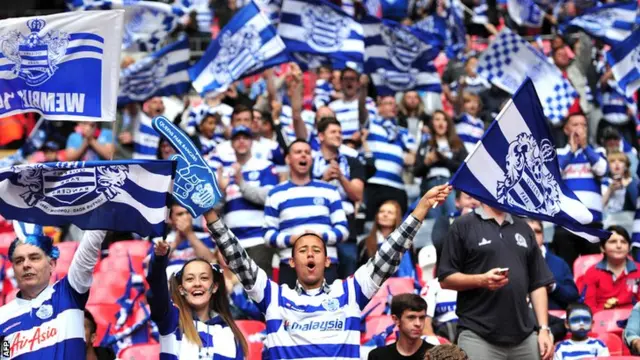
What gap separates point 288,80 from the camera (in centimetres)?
1302

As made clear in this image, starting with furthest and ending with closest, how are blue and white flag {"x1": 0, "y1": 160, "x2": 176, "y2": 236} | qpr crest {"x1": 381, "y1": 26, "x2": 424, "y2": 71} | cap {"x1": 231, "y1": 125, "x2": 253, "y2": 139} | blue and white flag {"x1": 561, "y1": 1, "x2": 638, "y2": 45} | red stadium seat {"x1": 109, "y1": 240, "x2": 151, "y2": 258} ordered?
blue and white flag {"x1": 561, "y1": 1, "x2": 638, "y2": 45}
qpr crest {"x1": 381, "y1": 26, "x2": 424, "y2": 71}
red stadium seat {"x1": 109, "y1": 240, "x2": 151, "y2": 258}
cap {"x1": 231, "y1": 125, "x2": 253, "y2": 139}
blue and white flag {"x1": 0, "y1": 160, "x2": 176, "y2": 236}

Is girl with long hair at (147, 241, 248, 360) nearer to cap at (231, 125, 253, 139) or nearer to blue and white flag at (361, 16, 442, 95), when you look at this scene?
cap at (231, 125, 253, 139)

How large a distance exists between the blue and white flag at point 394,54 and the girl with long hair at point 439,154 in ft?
2.76

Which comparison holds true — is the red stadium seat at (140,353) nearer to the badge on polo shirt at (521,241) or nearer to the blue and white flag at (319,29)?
the badge on polo shirt at (521,241)

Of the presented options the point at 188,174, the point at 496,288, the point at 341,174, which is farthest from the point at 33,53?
the point at 341,174

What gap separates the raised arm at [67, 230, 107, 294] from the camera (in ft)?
25.7

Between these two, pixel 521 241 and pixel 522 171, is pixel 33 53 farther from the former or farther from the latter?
pixel 521 241

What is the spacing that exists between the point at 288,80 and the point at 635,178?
4182mm

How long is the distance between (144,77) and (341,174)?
318cm

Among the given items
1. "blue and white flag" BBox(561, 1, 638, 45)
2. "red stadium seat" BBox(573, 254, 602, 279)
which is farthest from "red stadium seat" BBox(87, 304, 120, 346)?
"blue and white flag" BBox(561, 1, 638, 45)

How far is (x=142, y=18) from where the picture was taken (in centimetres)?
1559

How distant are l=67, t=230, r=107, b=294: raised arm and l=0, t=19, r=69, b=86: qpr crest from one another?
1344 millimetres

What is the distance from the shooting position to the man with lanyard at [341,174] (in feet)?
39.0

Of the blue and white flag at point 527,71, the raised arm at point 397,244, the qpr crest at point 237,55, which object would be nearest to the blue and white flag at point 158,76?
the qpr crest at point 237,55
